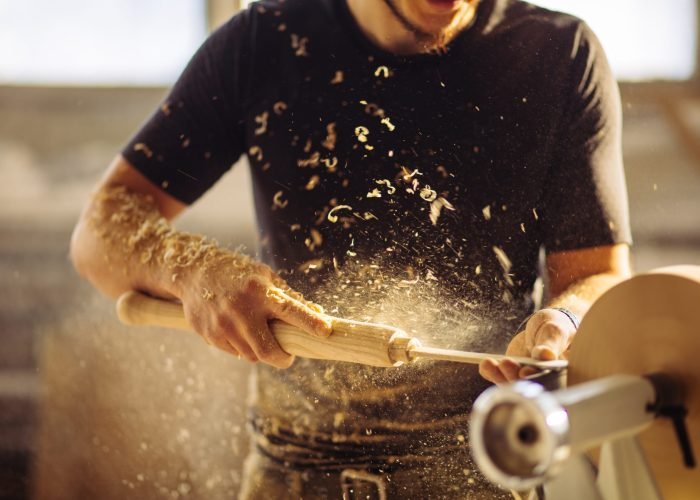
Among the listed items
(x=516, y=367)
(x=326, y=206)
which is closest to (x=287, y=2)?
(x=326, y=206)

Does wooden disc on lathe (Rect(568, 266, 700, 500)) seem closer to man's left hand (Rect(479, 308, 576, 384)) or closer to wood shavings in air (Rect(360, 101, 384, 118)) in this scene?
man's left hand (Rect(479, 308, 576, 384))

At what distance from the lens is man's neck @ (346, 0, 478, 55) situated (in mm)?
817

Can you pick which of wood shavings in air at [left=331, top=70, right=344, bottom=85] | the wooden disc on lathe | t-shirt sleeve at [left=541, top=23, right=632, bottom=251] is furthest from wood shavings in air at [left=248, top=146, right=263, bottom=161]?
the wooden disc on lathe

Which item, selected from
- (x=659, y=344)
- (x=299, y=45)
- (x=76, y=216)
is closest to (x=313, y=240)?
(x=299, y=45)

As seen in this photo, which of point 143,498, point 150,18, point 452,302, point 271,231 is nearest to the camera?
point 452,302

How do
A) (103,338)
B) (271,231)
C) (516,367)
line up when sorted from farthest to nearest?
(103,338) → (271,231) → (516,367)

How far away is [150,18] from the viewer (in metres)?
1.58

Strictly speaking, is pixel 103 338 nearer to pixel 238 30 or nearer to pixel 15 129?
pixel 15 129

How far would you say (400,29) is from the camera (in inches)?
33.0

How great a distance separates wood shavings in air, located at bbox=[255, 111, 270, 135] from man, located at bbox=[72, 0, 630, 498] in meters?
0.05

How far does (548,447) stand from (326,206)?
0.49 meters

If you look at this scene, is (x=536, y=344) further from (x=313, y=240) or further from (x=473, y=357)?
(x=313, y=240)

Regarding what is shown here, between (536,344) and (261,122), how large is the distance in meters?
0.43

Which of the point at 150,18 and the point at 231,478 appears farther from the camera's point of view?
the point at 150,18
